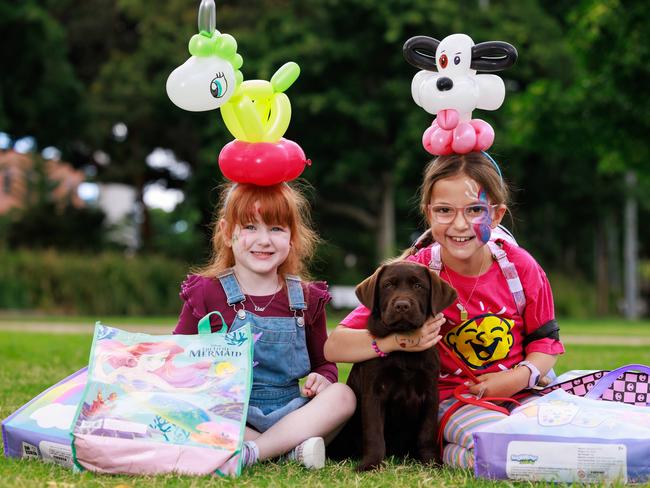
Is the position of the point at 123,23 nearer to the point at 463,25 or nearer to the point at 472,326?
the point at 463,25

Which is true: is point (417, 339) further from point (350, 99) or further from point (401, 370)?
point (350, 99)

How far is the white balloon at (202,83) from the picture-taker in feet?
13.2

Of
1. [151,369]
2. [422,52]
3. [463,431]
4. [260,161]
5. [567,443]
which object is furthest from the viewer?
[422,52]

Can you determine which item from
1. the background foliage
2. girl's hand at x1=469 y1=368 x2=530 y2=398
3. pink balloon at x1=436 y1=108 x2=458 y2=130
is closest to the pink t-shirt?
girl's hand at x1=469 y1=368 x2=530 y2=398

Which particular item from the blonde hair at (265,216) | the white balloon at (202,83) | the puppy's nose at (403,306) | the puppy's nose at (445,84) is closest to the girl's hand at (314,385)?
the blonde hair at (265,216)

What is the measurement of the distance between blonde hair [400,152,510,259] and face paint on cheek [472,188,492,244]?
50 mm

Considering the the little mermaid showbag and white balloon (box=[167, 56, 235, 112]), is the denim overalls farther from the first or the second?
white balloon (box=[167, 56, 235, 112])

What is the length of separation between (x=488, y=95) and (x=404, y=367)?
1546 mm

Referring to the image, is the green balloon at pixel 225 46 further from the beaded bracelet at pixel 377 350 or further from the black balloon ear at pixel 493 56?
the beaded bracelet at pixel 377 350

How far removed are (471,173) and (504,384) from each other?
3.56 ft

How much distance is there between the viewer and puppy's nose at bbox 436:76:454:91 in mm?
4270

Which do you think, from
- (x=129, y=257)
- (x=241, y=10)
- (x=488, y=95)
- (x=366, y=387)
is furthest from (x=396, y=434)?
(x=241, y=10)

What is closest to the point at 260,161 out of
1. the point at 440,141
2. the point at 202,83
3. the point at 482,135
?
the point at 202,83

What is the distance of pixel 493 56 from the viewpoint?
14.4 feet
